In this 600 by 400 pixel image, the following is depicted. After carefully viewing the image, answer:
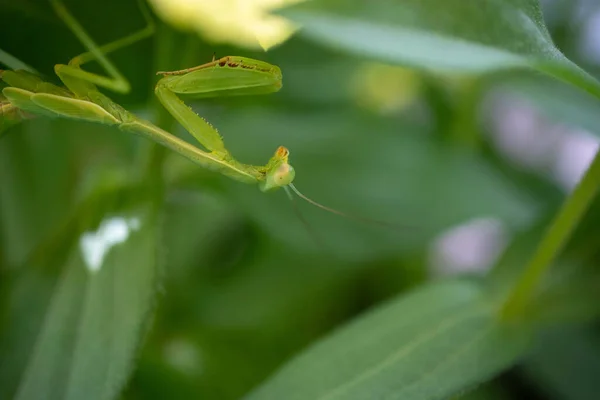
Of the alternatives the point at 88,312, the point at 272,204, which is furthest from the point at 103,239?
the point at 272,204

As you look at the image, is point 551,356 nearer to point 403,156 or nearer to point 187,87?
point 403,156

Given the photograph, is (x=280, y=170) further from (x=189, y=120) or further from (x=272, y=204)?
(x=272, y=204)

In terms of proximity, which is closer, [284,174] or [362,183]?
[284,174]

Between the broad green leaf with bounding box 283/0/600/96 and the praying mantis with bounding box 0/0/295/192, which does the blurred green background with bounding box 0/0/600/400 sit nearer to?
the praying mantis with bounding box 0/0/295/192

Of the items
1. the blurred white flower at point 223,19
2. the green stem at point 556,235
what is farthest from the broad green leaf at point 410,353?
the blurred white flower at point 223,19

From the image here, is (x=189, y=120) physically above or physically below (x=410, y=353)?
above

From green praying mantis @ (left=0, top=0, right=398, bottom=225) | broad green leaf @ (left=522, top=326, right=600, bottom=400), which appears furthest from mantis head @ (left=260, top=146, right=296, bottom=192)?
broad green leaf @ (left=522, top=326, right=600, bottom=400)

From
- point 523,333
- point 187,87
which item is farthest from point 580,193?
point 187,87

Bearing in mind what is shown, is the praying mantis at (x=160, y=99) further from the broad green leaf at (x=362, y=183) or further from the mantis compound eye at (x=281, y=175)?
the broad green leaf at (x=362, y=183)
